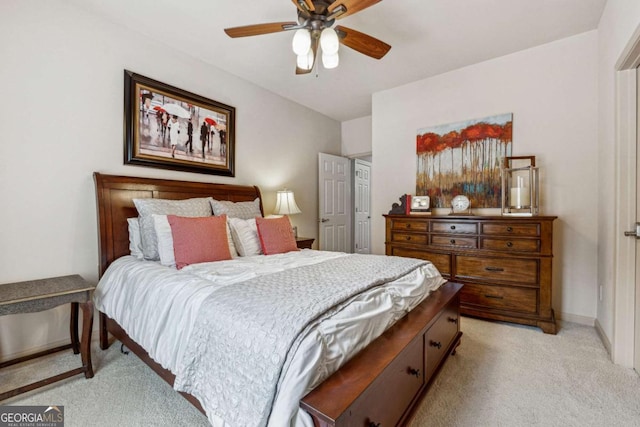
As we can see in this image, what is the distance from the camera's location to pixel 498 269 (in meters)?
2.75

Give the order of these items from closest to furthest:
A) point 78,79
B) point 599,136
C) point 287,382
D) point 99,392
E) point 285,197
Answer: point 287,382
point 99,392
point 78,79
point 599,136
point 285,197

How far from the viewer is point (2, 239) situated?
6.47 ft

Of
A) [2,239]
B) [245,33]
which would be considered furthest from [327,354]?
[2,239]

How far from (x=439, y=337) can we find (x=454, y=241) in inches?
55.8

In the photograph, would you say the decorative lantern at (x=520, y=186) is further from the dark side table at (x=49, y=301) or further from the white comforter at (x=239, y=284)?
the dark side table at (x=49, y=301)

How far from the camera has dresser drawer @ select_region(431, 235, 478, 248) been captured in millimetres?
2877

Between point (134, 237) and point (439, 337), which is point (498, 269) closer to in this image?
point (439, 337)

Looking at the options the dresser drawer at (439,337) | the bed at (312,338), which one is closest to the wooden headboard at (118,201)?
the bed at (312,338)

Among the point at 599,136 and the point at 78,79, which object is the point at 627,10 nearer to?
the point at 599,136

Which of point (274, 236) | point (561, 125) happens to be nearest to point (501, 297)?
point (561, 125)

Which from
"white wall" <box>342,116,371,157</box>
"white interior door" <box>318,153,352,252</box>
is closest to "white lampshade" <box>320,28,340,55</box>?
"white interior door" <box>318,153,352,252</box>

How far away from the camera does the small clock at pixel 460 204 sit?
10.5 feet

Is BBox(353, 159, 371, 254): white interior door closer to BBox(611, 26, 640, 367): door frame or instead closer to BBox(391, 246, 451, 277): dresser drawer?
BBox(391, 246, 451, 277): dresser drawer

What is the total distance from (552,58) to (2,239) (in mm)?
4935
